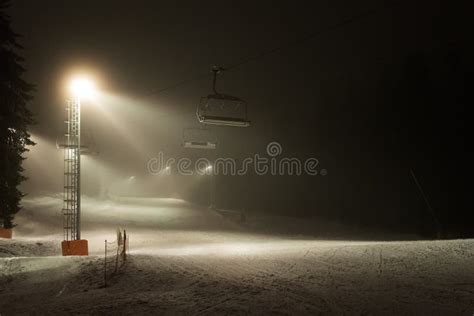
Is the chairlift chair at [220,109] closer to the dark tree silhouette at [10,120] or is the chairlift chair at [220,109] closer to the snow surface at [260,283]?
the snow surface at [260,283]

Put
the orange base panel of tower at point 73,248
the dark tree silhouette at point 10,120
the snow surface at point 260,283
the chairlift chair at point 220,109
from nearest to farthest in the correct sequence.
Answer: the snow surface at point 260,283 < the chairlift chair at point 220,109 < the orange base panel of tower at point 73,248 < the dark tree silhouette at point 10,120

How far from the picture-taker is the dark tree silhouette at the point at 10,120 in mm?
22469

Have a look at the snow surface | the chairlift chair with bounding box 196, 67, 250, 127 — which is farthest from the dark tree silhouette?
the chairlift chair with bounding box 196, 67, 250, 127

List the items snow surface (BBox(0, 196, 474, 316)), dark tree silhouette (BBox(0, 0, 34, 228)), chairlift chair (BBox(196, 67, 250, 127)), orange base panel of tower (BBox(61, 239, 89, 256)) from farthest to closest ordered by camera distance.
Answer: dark tree silhouette (BBox(0, 0, 34, 228)) < orange base panel of tower (BBox(61, 239, 89, 256)) < chairlift chair (BBox(196, 67, 250, 127)) < snow surface (BBox(0, 196, 474, 316))

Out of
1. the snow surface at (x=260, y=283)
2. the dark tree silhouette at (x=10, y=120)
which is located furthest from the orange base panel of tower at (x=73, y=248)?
the dark tree silhouette at (x=10, y=120)

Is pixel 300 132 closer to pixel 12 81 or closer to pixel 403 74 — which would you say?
pixel 403 74

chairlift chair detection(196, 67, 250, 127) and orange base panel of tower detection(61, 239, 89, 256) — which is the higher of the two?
chairlift chair detection(196, 67, 250, 127)

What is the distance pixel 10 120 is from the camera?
23.1m

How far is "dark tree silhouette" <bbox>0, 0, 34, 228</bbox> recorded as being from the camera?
22.5 metres

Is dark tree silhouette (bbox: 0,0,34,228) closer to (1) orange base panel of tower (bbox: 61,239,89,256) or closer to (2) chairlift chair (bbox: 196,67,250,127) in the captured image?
(1) orange base panel of tower (bbox: 61,239,89,256)

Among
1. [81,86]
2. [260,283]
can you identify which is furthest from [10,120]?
[260,283]

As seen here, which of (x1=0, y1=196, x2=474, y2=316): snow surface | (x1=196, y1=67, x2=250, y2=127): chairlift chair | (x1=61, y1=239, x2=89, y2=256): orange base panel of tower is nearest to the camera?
(x1=0, y1=196, x2=474, y2=316): snow surface

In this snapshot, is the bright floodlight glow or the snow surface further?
the bright floodlight glow

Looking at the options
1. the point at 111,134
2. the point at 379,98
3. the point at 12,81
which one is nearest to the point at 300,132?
the point at 379,98
